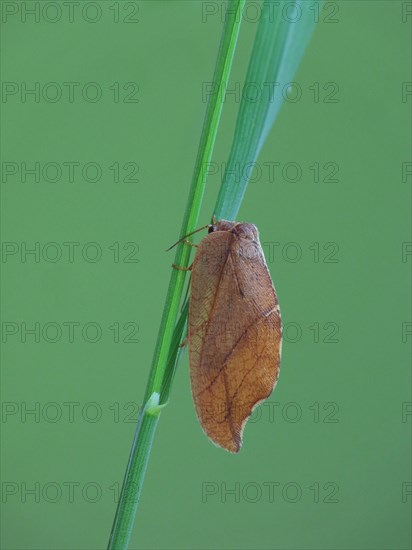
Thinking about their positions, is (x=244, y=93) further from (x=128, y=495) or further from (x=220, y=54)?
(x=128, y=495)

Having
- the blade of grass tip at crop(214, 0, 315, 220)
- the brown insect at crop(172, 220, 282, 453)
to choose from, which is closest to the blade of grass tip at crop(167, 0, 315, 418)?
the blade of grass tip at crop(214, 0, 315, 220)

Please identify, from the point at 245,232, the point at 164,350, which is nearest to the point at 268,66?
the point at 164,350

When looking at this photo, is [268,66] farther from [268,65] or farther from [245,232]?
[245,232]

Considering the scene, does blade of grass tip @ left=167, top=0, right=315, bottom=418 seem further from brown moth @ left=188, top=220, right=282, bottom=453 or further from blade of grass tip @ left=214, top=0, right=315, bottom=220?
brown moth @ left=188, top=220, right=282, bottom=453

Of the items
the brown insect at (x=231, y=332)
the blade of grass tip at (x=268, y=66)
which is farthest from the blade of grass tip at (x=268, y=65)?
the brown insect at (x=231, y=332)

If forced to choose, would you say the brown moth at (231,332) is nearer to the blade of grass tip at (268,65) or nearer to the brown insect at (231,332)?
the brown insect at (231,332)

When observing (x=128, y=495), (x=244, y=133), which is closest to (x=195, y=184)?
(x=244, y=133)
